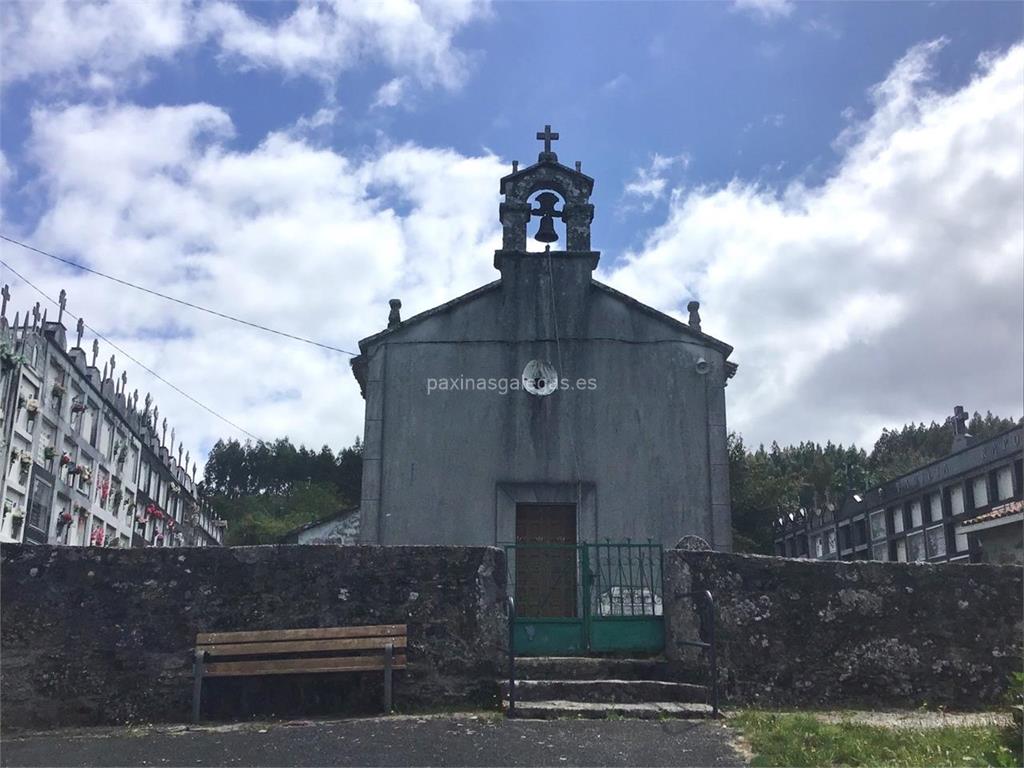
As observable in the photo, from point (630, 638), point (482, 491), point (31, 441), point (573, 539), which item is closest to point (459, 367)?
point (482, 491)

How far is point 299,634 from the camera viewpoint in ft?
29.3

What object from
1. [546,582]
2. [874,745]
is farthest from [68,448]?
[874,745]

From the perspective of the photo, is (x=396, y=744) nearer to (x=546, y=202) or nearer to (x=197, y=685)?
(x=197, y=685)

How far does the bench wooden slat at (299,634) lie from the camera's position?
8867 millimetres

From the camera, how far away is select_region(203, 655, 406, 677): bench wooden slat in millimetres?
8672

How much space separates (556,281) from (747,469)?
3257cm

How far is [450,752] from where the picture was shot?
7203 mm

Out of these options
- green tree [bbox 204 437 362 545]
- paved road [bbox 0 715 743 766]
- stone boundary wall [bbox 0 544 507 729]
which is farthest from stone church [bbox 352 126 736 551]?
green tree [bbox 204 437 362 545]

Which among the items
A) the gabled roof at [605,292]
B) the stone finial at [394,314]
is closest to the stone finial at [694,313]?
the gabled roof at [605,292]

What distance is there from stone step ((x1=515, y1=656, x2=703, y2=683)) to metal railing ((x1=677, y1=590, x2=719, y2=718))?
32 cm

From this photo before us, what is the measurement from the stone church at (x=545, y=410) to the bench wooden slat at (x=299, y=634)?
5.31 meters

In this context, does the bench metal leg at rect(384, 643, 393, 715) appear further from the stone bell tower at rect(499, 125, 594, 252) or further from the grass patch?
the stone bell tower at rect(499, 125, 594, 252)

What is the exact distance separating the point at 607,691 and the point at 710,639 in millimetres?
1120

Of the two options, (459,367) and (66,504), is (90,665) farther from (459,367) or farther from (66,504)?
(66,504)
